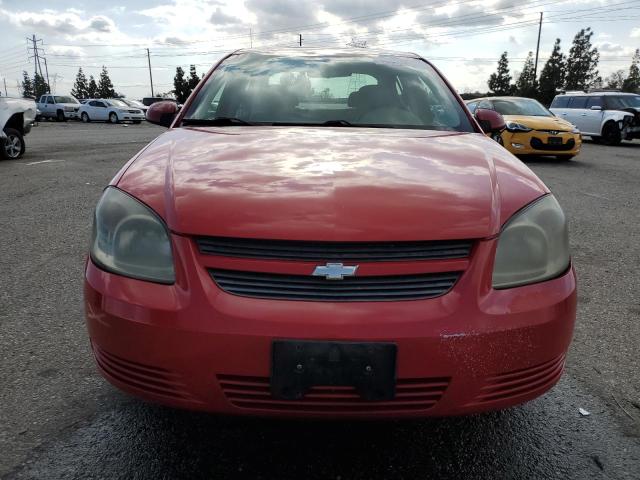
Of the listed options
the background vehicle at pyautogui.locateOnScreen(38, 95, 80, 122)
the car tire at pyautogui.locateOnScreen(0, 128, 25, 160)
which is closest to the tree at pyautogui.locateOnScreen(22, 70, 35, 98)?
the background vehicle at pyautogui.locateOnScreen(38, 95, 80, 122)

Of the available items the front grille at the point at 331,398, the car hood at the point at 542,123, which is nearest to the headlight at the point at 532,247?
the front grille at the point at 331,398

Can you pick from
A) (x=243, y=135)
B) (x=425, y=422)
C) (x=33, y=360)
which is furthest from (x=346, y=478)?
(x=33, y=360)

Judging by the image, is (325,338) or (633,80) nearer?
(325,338)

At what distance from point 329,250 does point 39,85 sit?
98678mm

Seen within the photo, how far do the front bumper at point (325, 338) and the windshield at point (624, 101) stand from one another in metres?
16.7

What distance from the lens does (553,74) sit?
187 feet

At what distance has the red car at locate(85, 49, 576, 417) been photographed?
1.44 m

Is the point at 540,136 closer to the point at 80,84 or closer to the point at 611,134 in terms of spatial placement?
the point at 611,134

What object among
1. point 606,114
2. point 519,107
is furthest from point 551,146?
point 606,114

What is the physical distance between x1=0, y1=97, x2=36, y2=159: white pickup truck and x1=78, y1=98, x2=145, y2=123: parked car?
21.8m

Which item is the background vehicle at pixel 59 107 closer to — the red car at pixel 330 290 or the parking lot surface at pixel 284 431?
the parking lot surface at pixel 284 431

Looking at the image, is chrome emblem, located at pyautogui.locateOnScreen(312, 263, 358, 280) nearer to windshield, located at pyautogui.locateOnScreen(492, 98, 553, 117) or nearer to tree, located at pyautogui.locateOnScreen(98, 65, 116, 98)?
windshield, located at pyautogui.locateOnScreen(492, 98, 553, 117)

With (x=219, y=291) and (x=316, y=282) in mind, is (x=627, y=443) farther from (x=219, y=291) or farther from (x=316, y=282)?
(x=219, y=291)

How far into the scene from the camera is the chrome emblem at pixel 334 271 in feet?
4.85
